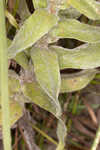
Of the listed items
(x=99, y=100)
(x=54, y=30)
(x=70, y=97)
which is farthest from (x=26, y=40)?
(x=99, y=100)

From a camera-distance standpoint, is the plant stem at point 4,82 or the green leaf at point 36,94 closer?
the plant stem at point 4,82

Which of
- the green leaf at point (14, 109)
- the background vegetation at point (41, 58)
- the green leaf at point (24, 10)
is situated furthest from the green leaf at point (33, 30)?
the green leaf at point (14, 109)

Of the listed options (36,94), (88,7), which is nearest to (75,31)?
(88,7)

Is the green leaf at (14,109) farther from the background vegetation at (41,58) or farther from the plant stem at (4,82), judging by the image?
the plant stem at (4,82)

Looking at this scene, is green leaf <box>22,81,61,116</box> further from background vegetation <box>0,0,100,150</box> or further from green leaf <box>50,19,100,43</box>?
green leaf <box>50,19,100,43</box>

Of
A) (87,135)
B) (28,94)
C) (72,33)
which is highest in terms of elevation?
(72,33)

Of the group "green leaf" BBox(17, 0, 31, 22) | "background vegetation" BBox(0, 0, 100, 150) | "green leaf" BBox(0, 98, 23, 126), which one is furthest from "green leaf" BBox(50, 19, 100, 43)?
"green leaf" BBox(0, 98, 23, 126)

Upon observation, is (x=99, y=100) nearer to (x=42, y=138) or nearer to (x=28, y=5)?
(x=42, y=138)
